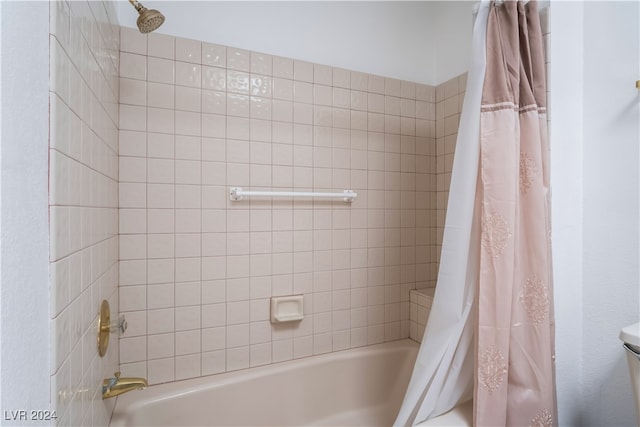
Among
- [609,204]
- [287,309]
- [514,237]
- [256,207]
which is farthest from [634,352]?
[256,207]

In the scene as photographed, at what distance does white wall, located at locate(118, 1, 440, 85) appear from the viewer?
1.46m

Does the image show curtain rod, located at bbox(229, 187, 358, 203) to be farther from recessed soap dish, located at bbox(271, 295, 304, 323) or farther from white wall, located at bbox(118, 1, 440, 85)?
white wall, located at bbox(118, 1, 440, 85)

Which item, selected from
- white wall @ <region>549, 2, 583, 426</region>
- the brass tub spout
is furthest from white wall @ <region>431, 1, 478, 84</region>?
the brass tub spout

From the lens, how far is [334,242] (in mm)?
1691

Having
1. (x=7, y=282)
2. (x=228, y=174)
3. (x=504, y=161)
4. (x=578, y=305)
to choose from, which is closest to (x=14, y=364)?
(x=7, y=282)

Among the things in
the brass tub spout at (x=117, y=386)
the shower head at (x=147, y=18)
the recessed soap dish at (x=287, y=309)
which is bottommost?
the brass tub spout at (x=117, y=386)

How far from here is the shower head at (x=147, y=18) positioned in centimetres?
104

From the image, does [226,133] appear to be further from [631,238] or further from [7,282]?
[631,238]

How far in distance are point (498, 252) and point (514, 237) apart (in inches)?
3.1

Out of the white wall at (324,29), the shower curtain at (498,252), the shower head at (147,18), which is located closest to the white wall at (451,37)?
the white wall at (324,29)

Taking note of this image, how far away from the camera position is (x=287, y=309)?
158cm

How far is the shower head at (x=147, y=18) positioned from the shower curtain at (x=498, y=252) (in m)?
1.09

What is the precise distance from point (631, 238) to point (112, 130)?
1.93 metres

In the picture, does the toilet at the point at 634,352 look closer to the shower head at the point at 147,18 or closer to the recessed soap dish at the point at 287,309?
the recessed soap dish at the point at 287,309
